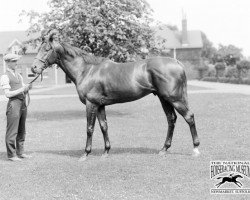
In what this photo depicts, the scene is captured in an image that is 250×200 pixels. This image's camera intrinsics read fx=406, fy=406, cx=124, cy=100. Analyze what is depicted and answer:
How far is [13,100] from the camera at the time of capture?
817cm

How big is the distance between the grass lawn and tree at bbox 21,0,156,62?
132 inches

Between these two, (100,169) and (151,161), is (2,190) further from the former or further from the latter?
(151,161)

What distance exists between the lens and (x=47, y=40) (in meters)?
8.23

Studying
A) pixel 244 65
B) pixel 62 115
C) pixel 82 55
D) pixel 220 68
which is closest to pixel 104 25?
pixel 62 115

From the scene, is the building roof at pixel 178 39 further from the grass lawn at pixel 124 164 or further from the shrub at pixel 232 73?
the grass lawn at pixel 124 164

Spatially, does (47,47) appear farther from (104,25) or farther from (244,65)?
(244,65)

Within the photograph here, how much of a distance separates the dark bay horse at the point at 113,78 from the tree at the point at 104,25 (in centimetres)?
652

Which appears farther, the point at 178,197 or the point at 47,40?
the point at 47,40

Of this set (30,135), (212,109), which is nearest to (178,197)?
(30,135)

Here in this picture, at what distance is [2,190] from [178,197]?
272 centimetres

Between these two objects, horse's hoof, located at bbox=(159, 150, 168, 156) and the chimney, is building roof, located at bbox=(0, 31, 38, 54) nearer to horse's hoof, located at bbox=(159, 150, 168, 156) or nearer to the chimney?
the chimney

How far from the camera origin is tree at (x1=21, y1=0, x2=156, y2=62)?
1512 cm

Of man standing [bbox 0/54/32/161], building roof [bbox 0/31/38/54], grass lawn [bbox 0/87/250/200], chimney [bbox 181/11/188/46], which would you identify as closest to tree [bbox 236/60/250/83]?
chimney [bbox 181/11/188/46]

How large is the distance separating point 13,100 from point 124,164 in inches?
102
